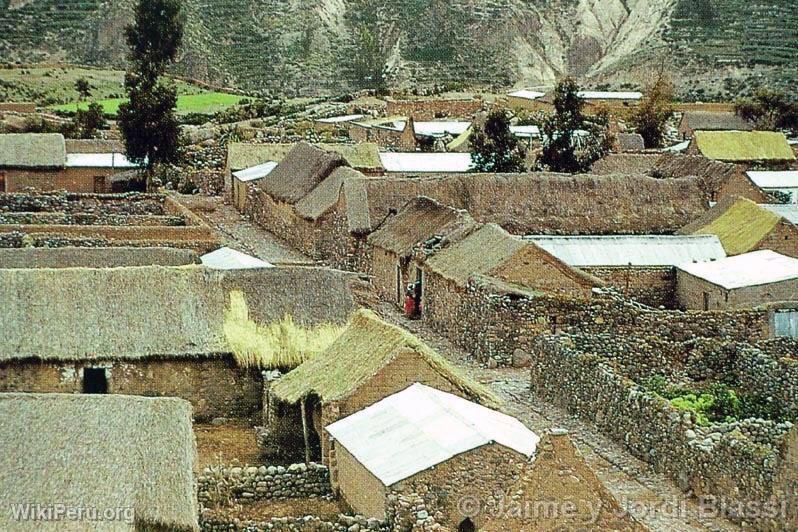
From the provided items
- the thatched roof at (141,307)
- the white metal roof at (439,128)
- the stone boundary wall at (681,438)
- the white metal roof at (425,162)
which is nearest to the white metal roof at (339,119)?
the white metal roof at (439,128)

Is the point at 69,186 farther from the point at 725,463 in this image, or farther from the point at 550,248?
the point at 725,463

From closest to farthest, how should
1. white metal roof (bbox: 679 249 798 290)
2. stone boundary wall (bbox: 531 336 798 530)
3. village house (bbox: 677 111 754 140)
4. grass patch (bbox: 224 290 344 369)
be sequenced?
stone boundary wall (bbox: 531 336 798 530), grass patch (bbox: 224 290 344 369), white metal roof (bbox: 679 249 798 290), village house (bbox: 677 111 754 140)

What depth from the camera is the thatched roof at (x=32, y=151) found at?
49812mm

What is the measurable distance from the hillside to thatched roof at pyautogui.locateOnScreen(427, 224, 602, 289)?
63.8 m

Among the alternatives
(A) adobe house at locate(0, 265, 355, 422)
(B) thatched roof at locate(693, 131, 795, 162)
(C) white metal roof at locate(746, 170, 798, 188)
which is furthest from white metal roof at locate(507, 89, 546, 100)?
(A) adobe house at locate(0, 265, 355, 422)

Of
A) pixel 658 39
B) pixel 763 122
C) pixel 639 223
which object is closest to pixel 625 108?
pixel 763 122

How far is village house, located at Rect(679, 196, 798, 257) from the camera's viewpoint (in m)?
35.2

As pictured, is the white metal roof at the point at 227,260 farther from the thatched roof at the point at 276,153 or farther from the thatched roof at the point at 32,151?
the thatched roof at the point at 32,151

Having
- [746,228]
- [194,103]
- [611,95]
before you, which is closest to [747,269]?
[746,228]

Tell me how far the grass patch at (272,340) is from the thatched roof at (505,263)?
6.25m

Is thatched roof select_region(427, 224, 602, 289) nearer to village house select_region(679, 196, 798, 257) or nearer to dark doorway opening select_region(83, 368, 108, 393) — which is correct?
village house select_region(679, 196, 798, 257)

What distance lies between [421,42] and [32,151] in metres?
58.9

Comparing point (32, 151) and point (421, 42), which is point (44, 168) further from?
point (421, 42)

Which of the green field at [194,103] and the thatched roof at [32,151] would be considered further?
the green field at [194,103]
